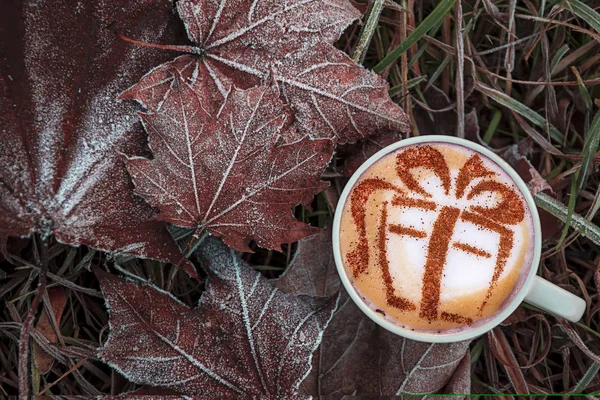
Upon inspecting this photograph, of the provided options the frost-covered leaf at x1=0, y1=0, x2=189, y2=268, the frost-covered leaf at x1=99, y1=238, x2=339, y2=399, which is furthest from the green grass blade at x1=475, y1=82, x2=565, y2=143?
the frost-covered leaf at x1=0, y1=0, x2=189, y2=268

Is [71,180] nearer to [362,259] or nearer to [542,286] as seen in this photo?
→ [362,259]

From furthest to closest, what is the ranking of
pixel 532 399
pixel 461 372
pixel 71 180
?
pixel 532 399 < pixel 461 372 < pixel 71 180

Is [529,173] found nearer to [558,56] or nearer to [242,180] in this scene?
[558,56]

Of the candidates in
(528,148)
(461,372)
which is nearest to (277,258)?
(461,372)

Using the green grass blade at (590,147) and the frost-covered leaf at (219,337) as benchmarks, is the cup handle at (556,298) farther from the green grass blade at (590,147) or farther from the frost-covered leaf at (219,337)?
the frost-covered leaf at (219,337)

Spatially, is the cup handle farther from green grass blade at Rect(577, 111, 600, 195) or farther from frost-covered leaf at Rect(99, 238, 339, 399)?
frost-covered leaf at Rect(99, 238, 339, 399)

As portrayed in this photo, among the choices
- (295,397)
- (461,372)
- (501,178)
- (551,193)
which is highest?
(501,178)

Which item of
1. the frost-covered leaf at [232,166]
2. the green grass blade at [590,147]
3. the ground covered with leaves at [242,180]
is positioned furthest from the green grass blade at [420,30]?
the green grass blade at [590,147]
